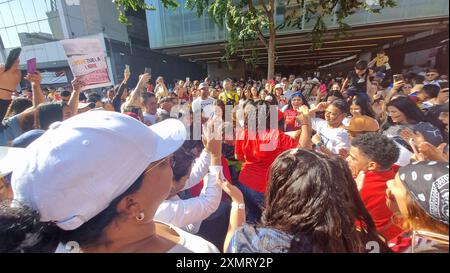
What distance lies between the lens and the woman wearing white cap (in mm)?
624

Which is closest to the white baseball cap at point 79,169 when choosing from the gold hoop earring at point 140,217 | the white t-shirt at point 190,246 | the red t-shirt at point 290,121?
the gold hoop earring at point 140,217

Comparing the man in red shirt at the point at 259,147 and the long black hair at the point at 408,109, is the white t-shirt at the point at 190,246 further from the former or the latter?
the long black hair at the point at 408,109

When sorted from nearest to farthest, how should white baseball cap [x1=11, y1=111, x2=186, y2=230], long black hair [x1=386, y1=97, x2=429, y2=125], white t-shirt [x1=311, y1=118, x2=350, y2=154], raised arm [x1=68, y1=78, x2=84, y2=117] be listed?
1. white baseball cap [x1=11, y1=111, x2=186, y2=230]
2. long black hair [x1=386, y1=97, x2=429, y2=125]
3. raised arm [x1=68, y1=78, x2=84, y2=117]
4. white t-shirt [x1=311, y1=118, x2=350, y2=154]

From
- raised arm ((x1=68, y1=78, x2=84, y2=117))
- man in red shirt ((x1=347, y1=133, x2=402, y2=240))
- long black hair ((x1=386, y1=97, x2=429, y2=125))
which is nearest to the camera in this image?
man in red shirt ((x1=347, y1=133, x2=402, y2=240))

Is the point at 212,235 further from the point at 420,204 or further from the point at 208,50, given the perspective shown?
the point at 208,50

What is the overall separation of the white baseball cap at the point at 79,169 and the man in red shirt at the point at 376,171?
118cm

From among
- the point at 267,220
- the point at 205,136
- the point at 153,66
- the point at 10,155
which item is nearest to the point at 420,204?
the point at 267,220

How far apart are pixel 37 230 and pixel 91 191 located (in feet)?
0.90

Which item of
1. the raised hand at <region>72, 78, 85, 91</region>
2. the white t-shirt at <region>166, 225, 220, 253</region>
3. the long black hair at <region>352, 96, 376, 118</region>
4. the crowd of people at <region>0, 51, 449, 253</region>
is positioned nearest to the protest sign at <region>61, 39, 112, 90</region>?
the raised hand at <region>72, 78, 85, 91</region>

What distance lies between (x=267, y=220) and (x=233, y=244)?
185mm

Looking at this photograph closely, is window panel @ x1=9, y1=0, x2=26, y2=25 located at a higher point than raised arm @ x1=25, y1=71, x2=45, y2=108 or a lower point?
higher

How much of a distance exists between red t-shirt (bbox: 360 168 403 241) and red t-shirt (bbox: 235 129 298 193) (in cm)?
76

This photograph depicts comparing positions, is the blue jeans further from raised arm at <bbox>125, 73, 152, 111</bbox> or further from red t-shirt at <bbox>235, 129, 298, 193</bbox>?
raised arm at <bbox>125, 73, 152, 111</bbox>
